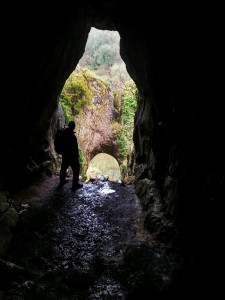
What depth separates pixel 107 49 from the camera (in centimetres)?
3688

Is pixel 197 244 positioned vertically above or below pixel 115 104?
below

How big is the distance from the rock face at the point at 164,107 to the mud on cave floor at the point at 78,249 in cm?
59

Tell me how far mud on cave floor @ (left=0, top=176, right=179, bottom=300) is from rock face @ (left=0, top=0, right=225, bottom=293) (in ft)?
1.94

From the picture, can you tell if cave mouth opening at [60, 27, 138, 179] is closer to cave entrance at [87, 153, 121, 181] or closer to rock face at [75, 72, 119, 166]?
rock face at [75, 72, 119, 166]

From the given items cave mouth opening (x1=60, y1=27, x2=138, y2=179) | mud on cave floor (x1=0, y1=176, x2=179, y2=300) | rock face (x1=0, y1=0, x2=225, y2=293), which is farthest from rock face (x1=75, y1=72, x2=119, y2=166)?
mud on cave floor (x1=0, y1=176, x2=179, y2=300)

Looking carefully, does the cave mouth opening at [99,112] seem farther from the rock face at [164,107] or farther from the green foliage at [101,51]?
the rock face at [164,107]

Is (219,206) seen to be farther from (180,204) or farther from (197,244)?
(180,204)

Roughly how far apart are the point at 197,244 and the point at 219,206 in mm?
1032

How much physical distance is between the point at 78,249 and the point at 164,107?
3.70m

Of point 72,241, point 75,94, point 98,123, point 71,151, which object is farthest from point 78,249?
point 98,123

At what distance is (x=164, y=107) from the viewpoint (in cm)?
724

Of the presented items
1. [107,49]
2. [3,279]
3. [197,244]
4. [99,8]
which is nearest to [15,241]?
[3,279]

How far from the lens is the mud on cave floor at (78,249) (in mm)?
4613

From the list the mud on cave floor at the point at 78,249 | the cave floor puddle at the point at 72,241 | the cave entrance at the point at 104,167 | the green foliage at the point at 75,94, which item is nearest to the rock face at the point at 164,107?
the mud on cave floor at the point at 78,249
